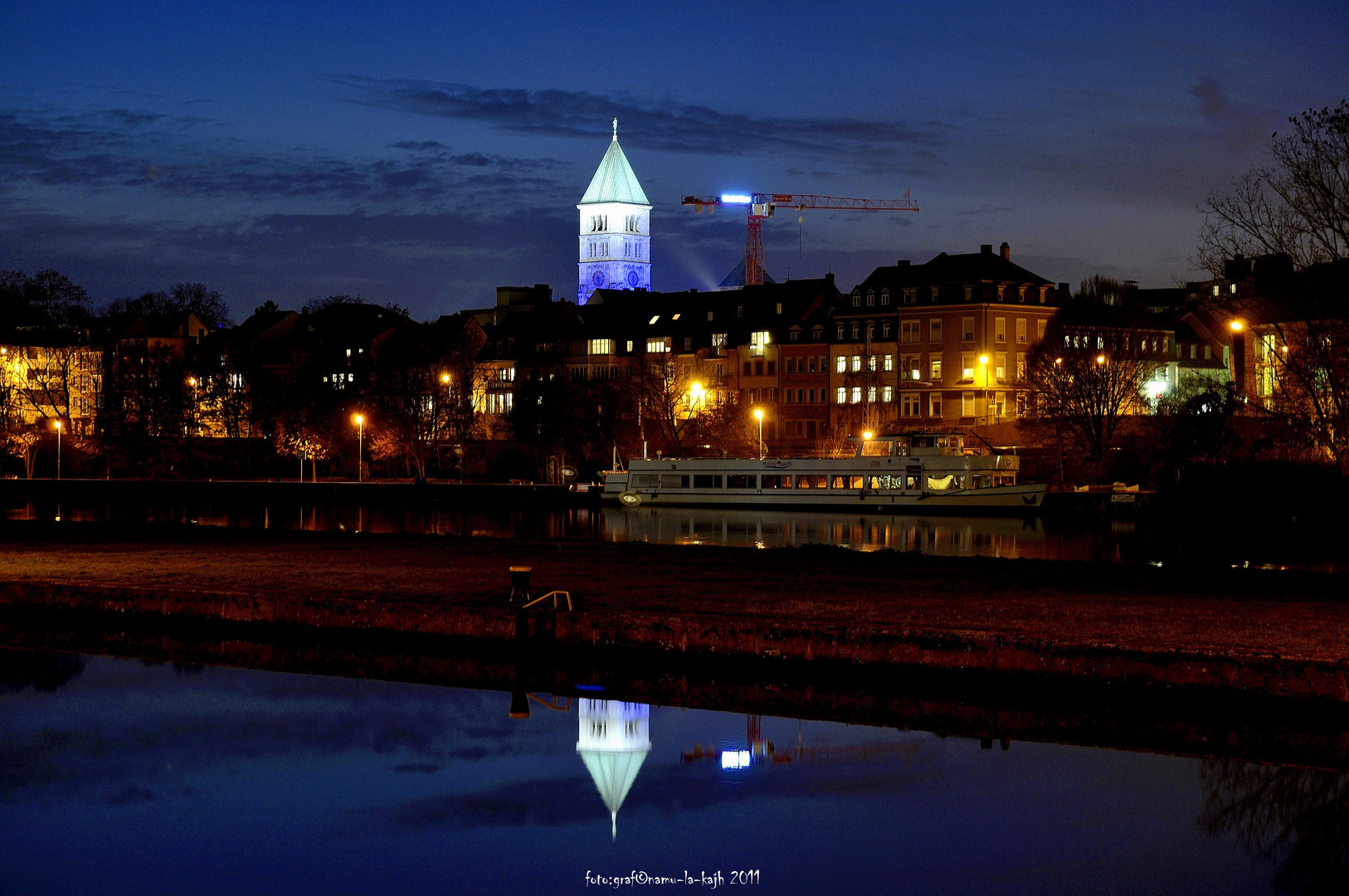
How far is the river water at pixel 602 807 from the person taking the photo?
559 inches

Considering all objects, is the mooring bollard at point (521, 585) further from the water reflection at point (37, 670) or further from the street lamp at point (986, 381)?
the street lamp at point (986, 381)

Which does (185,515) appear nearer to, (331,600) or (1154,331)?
(331,600)

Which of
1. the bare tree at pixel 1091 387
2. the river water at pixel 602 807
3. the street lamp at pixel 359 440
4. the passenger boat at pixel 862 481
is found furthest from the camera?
the street lamp at pixel 359 440

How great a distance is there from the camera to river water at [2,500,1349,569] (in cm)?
4853

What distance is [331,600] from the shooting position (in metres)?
26.1

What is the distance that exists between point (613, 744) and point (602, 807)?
2707 mm

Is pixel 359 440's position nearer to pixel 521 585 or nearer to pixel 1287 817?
pixel 521 585

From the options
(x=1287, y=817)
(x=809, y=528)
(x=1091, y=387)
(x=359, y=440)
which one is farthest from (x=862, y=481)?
(x=1287, y=817)

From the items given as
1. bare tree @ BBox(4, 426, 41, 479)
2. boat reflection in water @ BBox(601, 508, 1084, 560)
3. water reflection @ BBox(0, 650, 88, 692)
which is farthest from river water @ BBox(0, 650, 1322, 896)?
bare tree @ BBox(4, 426, 41, 479)

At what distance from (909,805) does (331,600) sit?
1301 cm

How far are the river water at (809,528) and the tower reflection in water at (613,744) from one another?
25487 mm

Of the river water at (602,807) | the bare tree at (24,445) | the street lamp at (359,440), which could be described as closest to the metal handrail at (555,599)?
the river water at (602,807)

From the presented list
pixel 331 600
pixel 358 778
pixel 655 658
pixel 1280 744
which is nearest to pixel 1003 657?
pixel 1280 744

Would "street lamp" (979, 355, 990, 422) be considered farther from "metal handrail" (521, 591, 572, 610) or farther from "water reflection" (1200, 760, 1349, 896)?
"water reflection" (1200, 760, 1349, 896)
